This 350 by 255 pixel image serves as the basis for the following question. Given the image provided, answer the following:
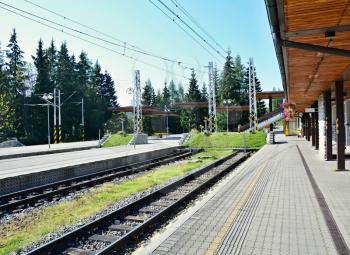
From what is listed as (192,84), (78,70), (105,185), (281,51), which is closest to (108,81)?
(78,70)

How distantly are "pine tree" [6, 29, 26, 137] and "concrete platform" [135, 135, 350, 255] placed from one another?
57209 mm

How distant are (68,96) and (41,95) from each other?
11406 millimetres

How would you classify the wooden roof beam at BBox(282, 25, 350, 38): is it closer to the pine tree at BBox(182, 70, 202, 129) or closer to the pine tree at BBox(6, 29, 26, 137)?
the pine tree at BBox(6, 29, 26, 137)

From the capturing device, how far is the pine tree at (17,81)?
6122 centimetres

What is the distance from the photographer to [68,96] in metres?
71.1

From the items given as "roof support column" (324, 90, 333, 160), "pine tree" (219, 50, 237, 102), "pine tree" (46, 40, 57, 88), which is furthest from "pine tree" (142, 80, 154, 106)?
"roof support column" (324, 90, 333, 160)

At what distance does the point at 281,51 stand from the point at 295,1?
127 inches

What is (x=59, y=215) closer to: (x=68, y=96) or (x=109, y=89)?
(x=68, y=96)

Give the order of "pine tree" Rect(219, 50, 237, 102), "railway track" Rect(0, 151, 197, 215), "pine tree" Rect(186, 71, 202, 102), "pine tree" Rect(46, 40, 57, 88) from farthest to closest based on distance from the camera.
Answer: "pine tree" Rect(186, 71, 202, 102) → "pine tree" Rect(219, 50, 237, 102) → "pine tree" Rect(46, 40, 57, 88) → "railway track" Rect(0, 151, 197, 215)

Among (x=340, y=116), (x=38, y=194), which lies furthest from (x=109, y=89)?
(x=340, y=116)

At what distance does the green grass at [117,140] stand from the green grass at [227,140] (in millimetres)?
8219

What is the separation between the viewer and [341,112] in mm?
14844

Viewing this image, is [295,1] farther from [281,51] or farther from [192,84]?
[192,84]

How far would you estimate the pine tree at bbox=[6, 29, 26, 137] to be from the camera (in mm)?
61219
